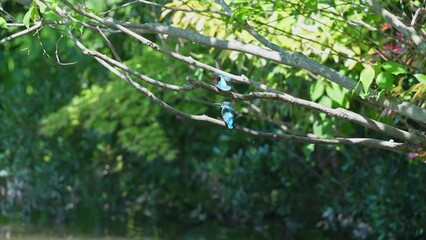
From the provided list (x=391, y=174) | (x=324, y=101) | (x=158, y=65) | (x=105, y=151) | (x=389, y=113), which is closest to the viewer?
(x=389, y=113)

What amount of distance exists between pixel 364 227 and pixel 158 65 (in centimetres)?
323

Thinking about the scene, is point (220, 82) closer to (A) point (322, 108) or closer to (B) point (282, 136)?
(A) point (322, 108)

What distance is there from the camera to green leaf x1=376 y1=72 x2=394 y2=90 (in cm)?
397

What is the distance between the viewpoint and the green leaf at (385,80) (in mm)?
3973

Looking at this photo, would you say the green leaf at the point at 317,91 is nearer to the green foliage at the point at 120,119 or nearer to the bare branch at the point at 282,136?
the bare branch at the point at 282,136

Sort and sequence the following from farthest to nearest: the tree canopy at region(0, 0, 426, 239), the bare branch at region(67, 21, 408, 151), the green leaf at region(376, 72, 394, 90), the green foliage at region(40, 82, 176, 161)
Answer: the green foliage at region(40, 82, 176, 161)
the tree canopy at region(0, 0, 426, 239)
the bare branch at region(67, 21, 408, 151)
the green leaf at region(376, 72, 394, 90)

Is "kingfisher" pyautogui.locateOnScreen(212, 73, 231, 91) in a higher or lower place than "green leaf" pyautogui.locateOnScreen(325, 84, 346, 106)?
higher

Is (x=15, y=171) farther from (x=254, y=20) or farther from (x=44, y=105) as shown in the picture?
(x=254, y=20)

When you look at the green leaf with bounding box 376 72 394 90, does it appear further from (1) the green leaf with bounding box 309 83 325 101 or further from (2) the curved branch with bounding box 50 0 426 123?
(1) the green leaf with bounding box 309 83 325 101

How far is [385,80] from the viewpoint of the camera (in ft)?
13.1

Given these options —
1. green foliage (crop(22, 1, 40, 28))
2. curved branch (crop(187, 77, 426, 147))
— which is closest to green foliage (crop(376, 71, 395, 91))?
curved branch (crop(187, 77, 426, 147))

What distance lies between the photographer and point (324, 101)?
648 cm

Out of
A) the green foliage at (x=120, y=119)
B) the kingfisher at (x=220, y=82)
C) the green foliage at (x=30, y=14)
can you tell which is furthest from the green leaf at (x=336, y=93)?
the green foliage at (x=120, y=119)

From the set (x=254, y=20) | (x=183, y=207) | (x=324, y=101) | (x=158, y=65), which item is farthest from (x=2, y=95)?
(x=254, y=20)
